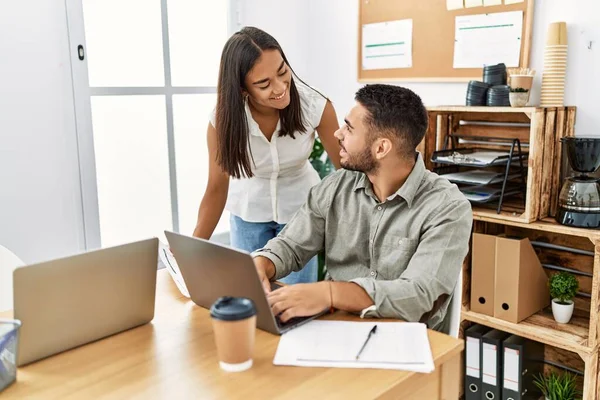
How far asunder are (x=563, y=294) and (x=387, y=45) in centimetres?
142

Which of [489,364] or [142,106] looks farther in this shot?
[142,106]

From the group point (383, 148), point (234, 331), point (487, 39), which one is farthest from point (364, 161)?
point (487, 39)

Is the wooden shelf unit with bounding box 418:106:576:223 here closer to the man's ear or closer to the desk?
the man's ear

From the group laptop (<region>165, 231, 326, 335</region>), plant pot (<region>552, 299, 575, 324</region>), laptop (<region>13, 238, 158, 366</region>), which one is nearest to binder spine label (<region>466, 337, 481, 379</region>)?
plant pot (<region>552, 299, 575, 324</region>)

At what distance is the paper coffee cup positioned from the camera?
Result: 3.42 feet

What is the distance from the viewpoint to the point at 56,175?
94.1 inches

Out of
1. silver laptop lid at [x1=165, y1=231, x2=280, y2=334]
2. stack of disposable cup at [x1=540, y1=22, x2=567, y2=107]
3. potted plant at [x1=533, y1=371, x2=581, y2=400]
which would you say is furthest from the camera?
potted plant at [x1=533, y1=371, x2=581, y2=400]

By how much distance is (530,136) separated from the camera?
214cm

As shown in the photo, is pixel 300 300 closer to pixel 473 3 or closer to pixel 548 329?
pixel 548 329

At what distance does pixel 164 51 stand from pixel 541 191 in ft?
5.86

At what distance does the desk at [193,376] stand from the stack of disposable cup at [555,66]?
1.38 metres

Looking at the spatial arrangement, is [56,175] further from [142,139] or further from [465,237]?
[465,237]

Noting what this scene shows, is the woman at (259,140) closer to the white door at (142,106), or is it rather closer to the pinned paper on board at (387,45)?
the white door at (142,106)

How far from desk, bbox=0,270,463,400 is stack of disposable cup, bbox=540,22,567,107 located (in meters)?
1.38
